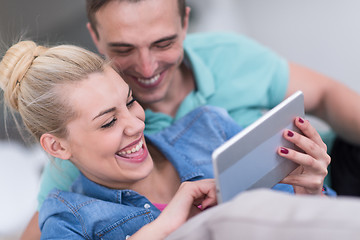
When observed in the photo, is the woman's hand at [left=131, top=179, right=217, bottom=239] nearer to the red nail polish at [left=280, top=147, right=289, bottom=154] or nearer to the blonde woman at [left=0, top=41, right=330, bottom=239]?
the blonde woman at [left=0, top=41, right=330, bottom=239]

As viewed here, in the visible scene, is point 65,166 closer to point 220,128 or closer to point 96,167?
point 96,167

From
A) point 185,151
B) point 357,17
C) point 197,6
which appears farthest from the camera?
point 197,6

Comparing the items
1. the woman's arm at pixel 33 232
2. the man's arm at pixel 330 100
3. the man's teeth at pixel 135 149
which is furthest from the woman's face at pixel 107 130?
the man's arm at pixel 330 100

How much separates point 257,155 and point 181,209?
175mm

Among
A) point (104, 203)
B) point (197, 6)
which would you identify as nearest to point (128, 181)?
point (104, 203)

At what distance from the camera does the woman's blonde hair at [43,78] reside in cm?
102

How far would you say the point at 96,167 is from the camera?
3.49ft

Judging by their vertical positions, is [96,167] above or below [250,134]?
below

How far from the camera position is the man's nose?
49.5 inches

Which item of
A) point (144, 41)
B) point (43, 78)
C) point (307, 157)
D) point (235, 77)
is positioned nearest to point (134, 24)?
point (144, 41)

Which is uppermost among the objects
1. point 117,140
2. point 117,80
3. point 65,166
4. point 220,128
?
point 117,80

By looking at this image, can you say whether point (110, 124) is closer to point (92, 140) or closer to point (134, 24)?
point (92, 140)

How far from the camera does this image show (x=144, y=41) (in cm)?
124

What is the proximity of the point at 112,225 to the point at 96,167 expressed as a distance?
131mm
